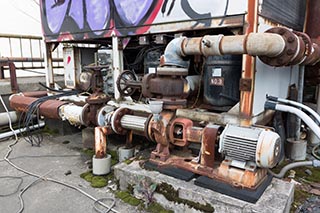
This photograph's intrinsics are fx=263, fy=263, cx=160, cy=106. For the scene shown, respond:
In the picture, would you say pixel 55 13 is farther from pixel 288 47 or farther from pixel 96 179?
pixel 288 47

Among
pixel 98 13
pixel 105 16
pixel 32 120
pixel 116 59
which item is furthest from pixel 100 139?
pixel 32 120

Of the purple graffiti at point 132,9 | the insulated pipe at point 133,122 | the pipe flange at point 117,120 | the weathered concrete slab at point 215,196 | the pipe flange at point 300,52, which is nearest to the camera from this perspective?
the weathered concrete slab at point 215,196

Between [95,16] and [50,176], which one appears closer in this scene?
[50,176]

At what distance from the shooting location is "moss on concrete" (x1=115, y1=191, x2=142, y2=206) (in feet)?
6.70

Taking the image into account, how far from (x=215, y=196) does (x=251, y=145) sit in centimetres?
41

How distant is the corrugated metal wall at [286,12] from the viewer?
228 centimetres

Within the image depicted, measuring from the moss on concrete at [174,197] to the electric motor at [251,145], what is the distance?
38cm

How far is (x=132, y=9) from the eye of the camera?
9.46ft

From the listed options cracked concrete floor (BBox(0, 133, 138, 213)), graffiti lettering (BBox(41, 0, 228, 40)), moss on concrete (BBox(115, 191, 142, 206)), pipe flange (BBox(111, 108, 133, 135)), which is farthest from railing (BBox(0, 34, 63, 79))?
moss on concrete (BBox(115, 191, 142, 206))

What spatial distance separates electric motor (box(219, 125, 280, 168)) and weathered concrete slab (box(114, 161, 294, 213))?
227 millimetres

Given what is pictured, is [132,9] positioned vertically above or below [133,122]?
above

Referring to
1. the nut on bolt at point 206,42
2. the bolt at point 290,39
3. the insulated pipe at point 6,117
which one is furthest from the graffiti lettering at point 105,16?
the insulated pipe at point 6,117

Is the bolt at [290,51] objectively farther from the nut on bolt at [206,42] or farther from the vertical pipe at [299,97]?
the vertical pipe at [299,97]

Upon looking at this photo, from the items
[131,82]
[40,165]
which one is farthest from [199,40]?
[40,165]
